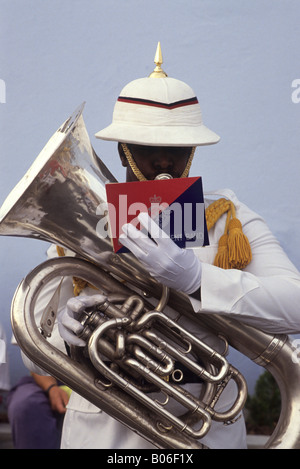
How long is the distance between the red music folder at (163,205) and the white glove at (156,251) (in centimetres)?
3

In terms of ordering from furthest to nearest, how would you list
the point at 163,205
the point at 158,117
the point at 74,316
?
the point at 158,117 < the point at 74,316 < the point at 163,205

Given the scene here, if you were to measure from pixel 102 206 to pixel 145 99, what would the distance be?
0.40 metres

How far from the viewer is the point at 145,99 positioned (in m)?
2.52

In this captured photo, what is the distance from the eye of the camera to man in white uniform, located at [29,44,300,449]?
7.65 feet

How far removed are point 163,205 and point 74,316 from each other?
415 mm

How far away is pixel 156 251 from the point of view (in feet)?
7.45

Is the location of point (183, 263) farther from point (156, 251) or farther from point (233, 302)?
point (233, 302)

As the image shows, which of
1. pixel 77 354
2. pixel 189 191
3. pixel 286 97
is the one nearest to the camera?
pixel 189 191

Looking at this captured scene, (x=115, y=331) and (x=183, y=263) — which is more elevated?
(x=183, y=263)

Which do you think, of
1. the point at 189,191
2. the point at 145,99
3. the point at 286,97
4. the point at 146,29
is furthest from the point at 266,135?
the point at 189,191

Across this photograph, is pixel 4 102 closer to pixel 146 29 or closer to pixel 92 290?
pixel 146 29

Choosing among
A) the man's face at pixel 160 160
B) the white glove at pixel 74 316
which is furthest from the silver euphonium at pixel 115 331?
the man's face at pixel 160 160

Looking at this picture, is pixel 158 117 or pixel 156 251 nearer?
pixel 156 251

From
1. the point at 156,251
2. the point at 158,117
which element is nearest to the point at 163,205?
the point at 156,251
